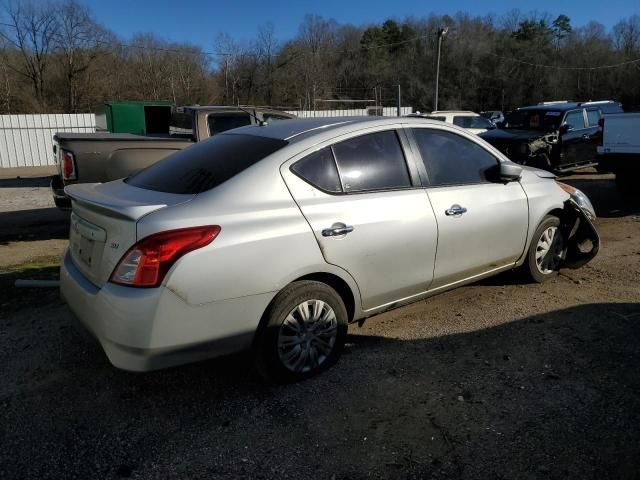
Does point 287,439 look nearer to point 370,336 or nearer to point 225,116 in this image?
point 370,336

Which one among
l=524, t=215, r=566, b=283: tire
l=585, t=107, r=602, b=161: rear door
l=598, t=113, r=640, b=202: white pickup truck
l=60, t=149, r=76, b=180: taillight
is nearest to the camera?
l=524, t=215, r=566, b=283: tire

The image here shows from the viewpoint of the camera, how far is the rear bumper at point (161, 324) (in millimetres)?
2580

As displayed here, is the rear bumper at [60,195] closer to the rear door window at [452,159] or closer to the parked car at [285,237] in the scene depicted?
the parked car at [285,237]

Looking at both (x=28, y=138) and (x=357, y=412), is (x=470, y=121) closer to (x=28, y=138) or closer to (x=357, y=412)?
(x=357, y=412)

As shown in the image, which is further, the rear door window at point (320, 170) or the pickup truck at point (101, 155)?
the pickup truck at point (101, 155)

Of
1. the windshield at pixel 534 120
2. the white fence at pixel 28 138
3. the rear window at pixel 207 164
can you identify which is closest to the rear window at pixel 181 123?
the rear window at pixel 207 164

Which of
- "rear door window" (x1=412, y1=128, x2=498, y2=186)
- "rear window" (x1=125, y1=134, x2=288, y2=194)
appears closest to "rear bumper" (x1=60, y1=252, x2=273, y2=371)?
"rear window" (x1=125, y1=134, x2=288, y2=194)

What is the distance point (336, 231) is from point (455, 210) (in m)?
1.15

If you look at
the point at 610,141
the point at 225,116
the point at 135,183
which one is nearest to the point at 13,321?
the point at 135,183

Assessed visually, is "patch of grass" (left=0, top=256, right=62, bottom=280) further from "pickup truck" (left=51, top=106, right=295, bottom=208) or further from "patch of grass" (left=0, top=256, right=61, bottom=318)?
"pickup truck" (left=51, top=106, right=295, bottom=208)

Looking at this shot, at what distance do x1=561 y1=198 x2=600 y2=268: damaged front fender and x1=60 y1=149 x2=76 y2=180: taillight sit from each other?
5466 millimetres

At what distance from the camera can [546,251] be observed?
480cm

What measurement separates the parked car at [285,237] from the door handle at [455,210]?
14mm

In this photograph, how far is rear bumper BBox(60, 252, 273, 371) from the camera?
2.58 m
